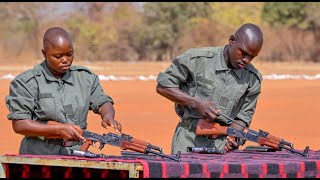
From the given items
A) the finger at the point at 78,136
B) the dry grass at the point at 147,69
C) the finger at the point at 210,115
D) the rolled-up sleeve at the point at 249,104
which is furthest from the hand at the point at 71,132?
the dry grass at the point at 147,69

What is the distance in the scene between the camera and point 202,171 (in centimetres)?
639

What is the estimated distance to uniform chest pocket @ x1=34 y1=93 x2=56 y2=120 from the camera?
23.4 ft

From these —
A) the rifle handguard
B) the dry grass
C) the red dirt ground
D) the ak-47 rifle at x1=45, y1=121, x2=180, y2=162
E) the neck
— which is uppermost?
the dry grass

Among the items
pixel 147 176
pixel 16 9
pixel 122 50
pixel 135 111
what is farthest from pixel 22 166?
pixel 16 9

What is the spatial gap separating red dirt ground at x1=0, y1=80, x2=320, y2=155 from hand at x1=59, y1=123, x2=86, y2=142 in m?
6.39

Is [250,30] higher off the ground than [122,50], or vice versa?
[122,50]

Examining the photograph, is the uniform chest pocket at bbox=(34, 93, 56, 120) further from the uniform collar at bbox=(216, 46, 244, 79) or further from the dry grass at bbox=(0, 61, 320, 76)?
the dry grass at bbox=(0, 61, 320, 76)

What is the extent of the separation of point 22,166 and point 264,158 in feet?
5.87

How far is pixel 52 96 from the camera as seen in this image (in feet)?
23.6

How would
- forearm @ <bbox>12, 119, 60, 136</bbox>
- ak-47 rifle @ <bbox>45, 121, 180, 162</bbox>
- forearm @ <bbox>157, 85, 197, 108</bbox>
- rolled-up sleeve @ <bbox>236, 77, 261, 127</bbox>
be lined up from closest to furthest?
ak-47 rifle @ <bbox>45, 121, 180, 162</bbox>
forearm @ <bbox>12, 119, 60, 136</bbox>
forearm @ <bbox>157, 85, 197, 108</bbox>
rolled-up sleeve @ <bbox>236, 77, 261, 127</bbox>

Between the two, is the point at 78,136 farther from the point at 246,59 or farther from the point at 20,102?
the point at 246,59

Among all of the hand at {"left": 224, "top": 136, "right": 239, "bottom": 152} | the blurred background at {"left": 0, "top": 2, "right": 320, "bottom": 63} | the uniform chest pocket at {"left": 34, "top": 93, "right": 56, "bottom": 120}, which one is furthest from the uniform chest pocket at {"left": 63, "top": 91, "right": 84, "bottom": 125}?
the blurred background at {"left": 0, "top": 2, "right": 320, "bottom": 63}

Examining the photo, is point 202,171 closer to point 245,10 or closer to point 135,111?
point 135,111

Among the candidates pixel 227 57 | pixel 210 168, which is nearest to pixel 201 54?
pixel 227 57
